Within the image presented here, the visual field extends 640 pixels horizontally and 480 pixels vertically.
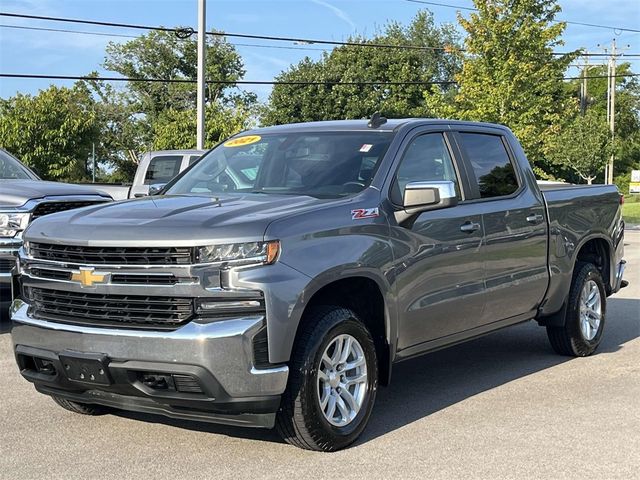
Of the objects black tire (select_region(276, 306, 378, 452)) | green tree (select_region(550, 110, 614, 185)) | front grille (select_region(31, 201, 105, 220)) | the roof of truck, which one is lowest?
black tire (select_region(276, 306, 378, 452))

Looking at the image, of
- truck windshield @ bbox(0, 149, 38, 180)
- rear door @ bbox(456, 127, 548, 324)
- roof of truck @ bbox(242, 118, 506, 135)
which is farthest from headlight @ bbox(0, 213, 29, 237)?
rear door @ bbox(456, 127, 548, 324)

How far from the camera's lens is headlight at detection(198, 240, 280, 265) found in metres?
4.39

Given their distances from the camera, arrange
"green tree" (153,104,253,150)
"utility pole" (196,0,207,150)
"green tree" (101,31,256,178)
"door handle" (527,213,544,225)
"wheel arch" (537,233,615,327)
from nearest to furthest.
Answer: "door handle" (527,213,544,225) → "wheel arch" (537,233,615,327) → "utility pole" (196,0,207,150) → "green tree" (153,104,253,150) → "green tree" (101,31,256,178)

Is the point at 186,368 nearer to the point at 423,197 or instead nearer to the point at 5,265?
the point at 423,197

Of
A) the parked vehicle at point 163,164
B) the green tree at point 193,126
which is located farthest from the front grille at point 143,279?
the green tree at point 193,126

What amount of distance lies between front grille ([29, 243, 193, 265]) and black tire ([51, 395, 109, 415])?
1.23 metres

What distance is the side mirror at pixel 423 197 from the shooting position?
5.32 meters

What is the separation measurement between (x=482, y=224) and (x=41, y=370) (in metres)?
3.16

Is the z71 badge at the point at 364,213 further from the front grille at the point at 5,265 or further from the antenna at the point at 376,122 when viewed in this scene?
the front grille at the point at 5,265

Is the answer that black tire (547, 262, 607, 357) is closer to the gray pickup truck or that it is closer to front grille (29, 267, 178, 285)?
the gray pickup truck

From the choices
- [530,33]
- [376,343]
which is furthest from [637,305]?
[530,33]

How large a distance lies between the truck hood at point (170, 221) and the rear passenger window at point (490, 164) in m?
1.82

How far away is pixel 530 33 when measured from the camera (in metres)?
31.3

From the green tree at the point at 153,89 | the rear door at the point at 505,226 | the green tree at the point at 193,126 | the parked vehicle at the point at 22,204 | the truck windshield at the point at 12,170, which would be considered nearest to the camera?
the rear door at the point at 505,226
